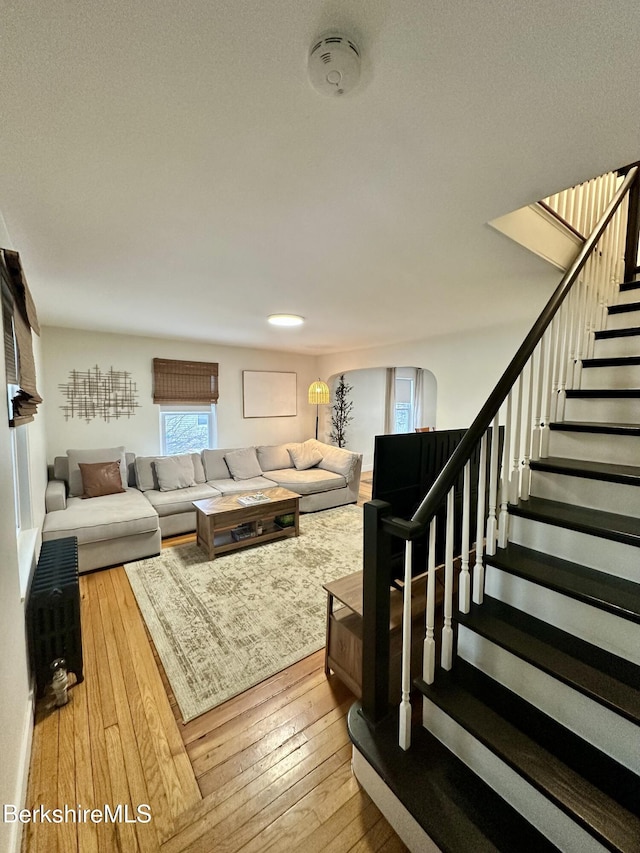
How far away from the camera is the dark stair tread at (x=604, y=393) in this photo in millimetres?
1963

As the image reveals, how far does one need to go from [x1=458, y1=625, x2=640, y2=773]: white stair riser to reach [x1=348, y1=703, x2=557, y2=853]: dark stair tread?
1.09ft

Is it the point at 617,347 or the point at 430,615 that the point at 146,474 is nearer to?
the point at 430,615

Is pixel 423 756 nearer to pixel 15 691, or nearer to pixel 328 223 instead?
pixel 15 691

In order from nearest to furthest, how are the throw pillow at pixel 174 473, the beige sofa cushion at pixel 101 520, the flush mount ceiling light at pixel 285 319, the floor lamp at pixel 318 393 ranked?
the beige sofa cushion at pixel 101 520
the flush mount ceiling light at pixel 285 319
the throw pillow at pixel 174 473
the floor lamp at pixel 318 393

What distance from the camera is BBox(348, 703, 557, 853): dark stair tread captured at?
1.05m

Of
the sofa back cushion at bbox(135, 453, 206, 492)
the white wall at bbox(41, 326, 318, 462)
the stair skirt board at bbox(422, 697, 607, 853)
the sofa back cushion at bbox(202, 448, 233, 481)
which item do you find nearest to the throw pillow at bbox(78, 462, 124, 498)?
the sofa back cushion at bbox(135, 453, 206, 492)

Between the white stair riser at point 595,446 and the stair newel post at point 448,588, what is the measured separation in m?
1.15

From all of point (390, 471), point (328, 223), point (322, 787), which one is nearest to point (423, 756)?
point (322, 787)

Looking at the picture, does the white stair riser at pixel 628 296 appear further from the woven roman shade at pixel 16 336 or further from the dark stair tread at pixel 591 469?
the woven roman shade at pixel 16 336

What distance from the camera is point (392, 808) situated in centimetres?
125

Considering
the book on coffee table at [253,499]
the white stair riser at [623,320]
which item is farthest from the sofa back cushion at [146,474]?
the white stair riser at [623,320]

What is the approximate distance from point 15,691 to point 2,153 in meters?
2.05

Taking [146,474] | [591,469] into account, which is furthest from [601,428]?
[146,474]

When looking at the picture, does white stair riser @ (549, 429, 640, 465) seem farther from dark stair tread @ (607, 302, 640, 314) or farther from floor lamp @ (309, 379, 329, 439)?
floor lamp @ (309, 379, 329, 439)
